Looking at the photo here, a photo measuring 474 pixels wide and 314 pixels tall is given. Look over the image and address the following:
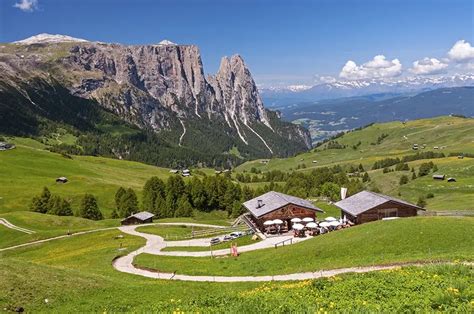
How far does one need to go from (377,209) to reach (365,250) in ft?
117

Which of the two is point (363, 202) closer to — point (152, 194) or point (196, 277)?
point (196, 277)

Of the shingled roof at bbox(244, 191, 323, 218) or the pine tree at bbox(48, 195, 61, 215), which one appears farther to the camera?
the pine tree at bbox(48, 195, 61, 215)

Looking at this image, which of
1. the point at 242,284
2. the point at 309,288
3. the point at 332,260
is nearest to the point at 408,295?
the point at 309,288

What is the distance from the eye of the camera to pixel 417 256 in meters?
41.0

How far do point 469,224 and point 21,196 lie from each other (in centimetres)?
15776

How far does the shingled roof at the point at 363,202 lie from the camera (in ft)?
265

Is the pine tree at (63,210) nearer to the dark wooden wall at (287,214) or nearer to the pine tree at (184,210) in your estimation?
the pine tree at (184,210)

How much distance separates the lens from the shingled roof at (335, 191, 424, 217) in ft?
265

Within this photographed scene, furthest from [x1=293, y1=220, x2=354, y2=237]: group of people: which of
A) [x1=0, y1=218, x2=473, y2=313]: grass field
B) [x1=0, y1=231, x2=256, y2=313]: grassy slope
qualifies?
[x1=0, y1=231, x2=256, y2=313]: grassy slope

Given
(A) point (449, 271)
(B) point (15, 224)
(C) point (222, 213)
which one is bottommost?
(C) point (222, 213)

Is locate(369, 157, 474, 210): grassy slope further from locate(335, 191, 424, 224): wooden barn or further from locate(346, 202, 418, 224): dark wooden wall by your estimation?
locate(335, 191, 424, 224): wooden barn

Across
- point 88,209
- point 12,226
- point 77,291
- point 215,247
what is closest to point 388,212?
point 215,247

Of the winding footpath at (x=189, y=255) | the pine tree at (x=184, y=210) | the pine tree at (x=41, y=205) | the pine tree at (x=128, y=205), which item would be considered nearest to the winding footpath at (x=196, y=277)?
the winding footpath at (x=189, y=255)

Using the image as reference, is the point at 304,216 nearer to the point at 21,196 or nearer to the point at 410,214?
the point at 410,214
